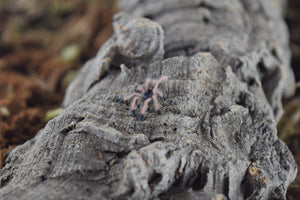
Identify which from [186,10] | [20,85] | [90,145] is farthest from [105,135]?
[20,85]

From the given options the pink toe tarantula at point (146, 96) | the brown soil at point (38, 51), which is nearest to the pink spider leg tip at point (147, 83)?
the pink toe tarantula at point (146, 96)

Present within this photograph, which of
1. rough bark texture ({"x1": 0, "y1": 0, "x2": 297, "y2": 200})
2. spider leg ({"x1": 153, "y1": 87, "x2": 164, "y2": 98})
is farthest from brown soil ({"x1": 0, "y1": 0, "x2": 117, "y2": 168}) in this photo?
spider leg ({"x1": 153, "y1": 87, "x2": 164, "y2": 98})

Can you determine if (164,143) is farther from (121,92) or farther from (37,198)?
(37,198)

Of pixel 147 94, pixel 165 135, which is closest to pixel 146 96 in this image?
pixel 147 94

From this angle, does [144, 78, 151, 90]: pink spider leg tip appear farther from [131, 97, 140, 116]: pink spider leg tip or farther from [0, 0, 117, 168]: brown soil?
[0, 0, 117, 168]: brown soil

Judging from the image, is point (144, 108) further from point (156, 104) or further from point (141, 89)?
point (141, 89)

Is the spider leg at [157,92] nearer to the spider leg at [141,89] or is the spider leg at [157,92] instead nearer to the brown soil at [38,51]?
the spider leg at [141,89]
